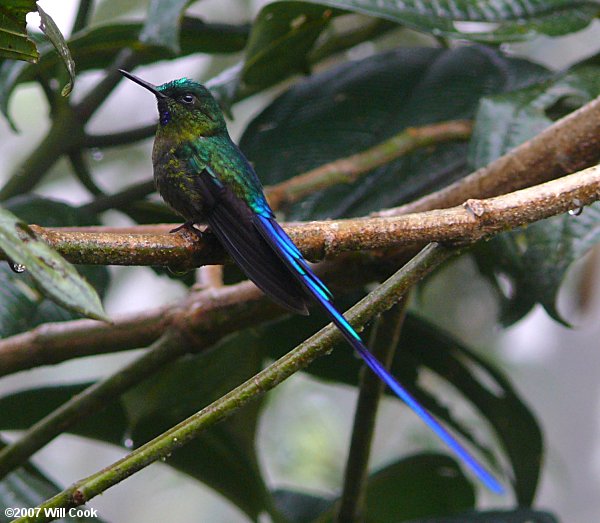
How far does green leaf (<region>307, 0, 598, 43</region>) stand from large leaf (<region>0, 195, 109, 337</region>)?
2.34 ft

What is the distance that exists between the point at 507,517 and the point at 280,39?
1.14m

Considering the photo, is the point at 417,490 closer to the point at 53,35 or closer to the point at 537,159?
the point at 537,159

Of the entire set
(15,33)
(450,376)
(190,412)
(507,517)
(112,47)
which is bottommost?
(507,517)

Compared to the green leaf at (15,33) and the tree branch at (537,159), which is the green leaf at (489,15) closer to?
the tree branch at (537,159)

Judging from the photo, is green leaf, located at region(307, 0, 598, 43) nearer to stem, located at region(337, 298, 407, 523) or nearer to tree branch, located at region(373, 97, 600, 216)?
tree branch, located at region(373, 97, 600, 216)

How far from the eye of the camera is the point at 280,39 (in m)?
1.82

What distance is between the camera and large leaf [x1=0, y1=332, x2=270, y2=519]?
1817mm

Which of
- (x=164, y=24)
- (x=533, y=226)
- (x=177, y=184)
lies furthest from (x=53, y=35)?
(x=533, y=226)

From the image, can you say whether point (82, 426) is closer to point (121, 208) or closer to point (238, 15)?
point (121, 208)

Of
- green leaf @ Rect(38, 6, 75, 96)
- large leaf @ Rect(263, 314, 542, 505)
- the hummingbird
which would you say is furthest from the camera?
large leaf @ Rect(263, 314, 542, 505)

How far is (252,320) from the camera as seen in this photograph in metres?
1.50

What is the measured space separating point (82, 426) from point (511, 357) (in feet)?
10.00

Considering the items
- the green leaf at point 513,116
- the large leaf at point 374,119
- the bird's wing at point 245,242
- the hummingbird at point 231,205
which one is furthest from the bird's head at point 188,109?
the green leaf at point 513,116

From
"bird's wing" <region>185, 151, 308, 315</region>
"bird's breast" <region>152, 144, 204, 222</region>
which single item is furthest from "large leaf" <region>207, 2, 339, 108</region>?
"bird's wing" <region>185, 151, 308, 315</region>
